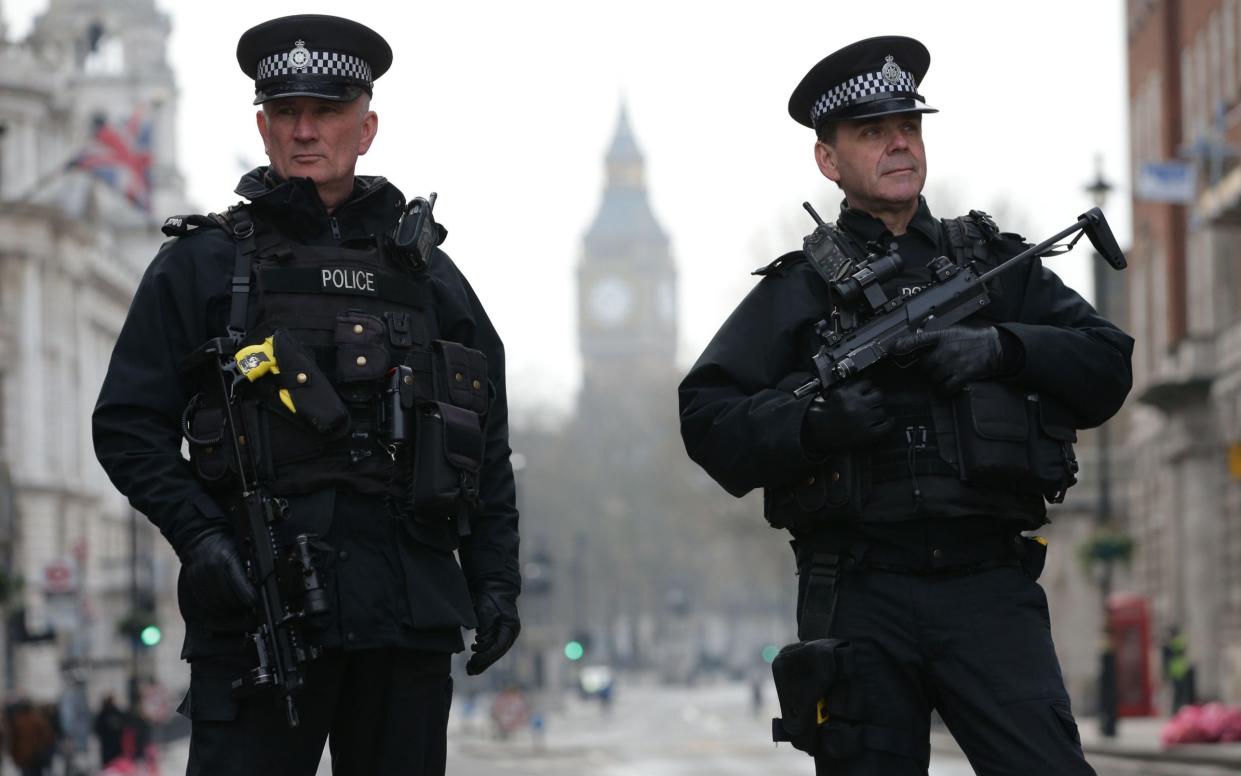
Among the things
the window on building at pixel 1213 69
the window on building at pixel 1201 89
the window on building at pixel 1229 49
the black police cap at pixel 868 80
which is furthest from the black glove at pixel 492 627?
the window on building at pixel 1201 89

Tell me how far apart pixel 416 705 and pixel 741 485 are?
104cm

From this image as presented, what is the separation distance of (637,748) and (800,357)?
139 feet

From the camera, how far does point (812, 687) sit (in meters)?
6.65

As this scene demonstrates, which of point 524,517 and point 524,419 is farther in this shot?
point 524,419

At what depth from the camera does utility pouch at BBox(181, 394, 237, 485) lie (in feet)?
21.1

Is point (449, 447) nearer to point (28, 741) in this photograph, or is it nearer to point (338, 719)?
point (338, 719)

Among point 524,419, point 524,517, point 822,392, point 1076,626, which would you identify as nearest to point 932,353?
point 822,392

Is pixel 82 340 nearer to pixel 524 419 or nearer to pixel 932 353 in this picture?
pixel 524 419

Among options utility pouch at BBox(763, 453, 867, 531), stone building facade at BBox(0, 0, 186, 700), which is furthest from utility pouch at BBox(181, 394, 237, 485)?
stone building facade at BBox(0, 0, 186, 700)

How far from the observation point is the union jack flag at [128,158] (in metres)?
85.6

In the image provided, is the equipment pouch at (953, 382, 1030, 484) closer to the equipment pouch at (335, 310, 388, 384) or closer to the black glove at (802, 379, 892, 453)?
the black glove at (802, 379, 892, 453)

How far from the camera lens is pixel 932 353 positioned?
676cm

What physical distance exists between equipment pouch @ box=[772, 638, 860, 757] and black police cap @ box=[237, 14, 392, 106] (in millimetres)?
1767

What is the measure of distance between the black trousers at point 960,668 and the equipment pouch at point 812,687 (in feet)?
0.12
